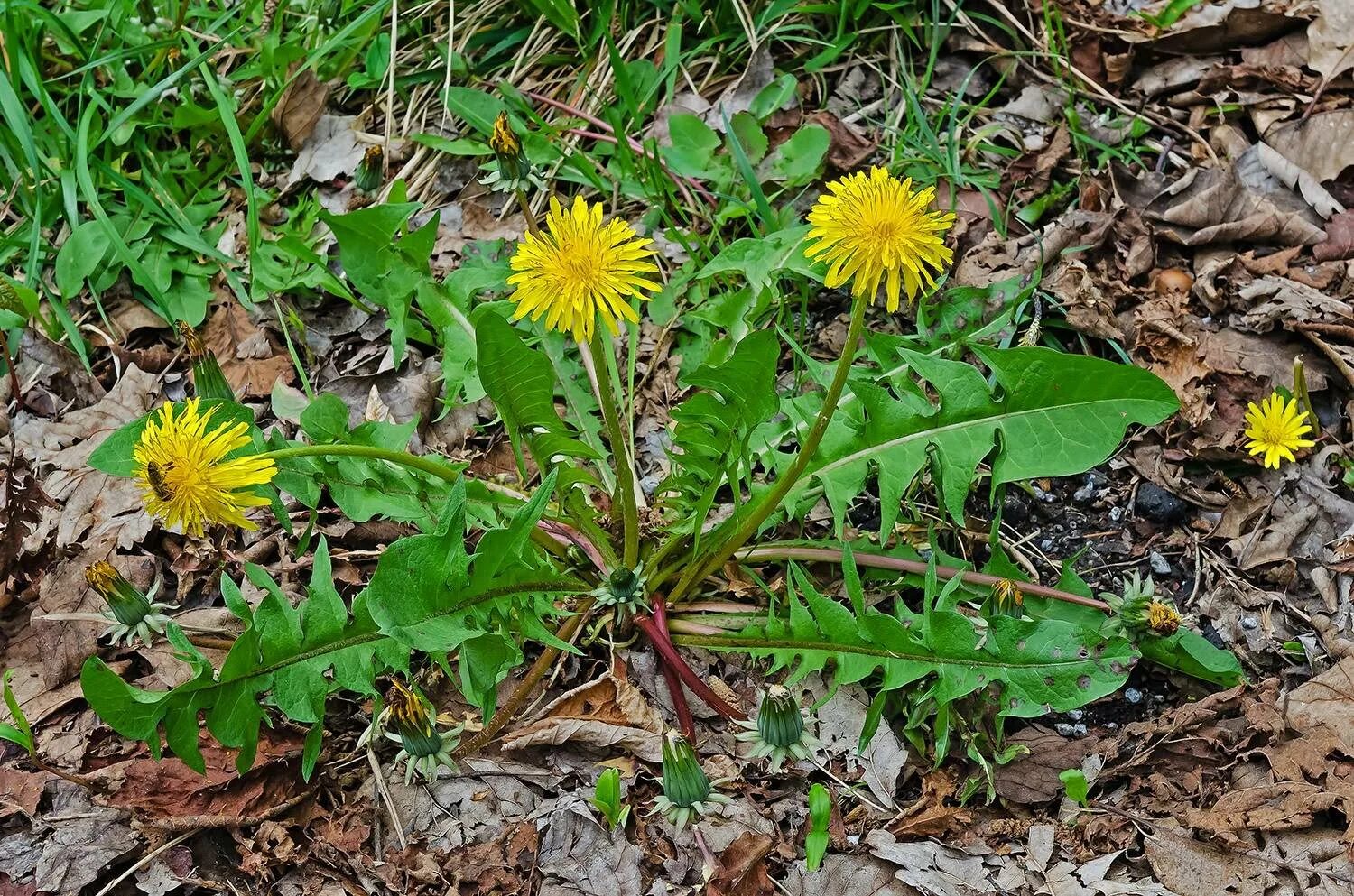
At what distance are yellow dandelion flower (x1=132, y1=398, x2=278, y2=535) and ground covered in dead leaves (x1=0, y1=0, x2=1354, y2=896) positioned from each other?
2.32 feet

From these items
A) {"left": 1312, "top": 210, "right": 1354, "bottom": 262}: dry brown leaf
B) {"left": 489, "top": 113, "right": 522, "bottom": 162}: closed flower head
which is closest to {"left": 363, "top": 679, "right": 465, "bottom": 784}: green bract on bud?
{"left": 489, "top": 113, "right": 522, "bottom": 162}: closed flower head

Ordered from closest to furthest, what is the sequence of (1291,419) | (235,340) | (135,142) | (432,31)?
1. (1291,419)
2. (235,340)
3. (135,142)
4. (432,31)

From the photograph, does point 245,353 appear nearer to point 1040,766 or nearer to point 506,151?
point 506,151

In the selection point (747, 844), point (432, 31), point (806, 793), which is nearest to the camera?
point (747, 844)

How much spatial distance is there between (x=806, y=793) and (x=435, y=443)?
1.45 meters

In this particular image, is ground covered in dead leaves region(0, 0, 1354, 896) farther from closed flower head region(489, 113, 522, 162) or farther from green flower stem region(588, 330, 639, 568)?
closed flower head region(489, 113, 522, 162)

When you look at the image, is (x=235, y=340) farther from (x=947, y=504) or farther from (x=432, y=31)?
(x=947, y=504)

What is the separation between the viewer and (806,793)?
2.40m

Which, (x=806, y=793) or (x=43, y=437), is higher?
(x=43, y=437)

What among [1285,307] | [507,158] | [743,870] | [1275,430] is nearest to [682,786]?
[743,870]

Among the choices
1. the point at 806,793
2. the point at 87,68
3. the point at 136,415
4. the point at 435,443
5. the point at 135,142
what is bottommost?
the point at 806,793

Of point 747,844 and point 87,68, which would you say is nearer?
point 747,844

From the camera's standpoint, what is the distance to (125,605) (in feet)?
7.86

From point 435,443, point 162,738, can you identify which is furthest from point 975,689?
point 162,738
